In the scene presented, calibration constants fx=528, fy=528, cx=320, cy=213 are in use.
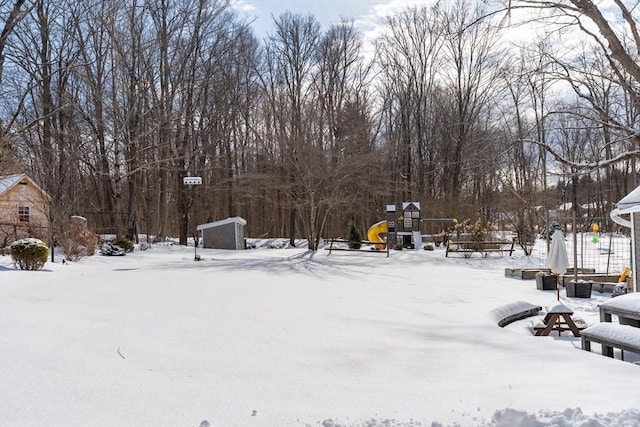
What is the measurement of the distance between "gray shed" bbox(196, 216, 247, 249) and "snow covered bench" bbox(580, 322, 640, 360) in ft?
66.4

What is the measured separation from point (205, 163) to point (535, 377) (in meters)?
31.9

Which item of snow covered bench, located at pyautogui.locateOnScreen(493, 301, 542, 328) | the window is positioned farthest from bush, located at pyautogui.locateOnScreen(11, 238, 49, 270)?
the window

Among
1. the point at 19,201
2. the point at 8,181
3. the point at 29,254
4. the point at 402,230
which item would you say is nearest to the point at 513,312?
the point at 29,254

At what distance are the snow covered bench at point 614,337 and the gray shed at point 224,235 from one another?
20.2m

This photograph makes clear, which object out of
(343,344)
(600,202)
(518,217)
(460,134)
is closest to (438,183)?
(460,134)

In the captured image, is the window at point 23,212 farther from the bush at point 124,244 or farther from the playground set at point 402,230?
the playground set at point 402,230

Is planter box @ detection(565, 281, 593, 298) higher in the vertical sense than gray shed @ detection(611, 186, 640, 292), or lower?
lower

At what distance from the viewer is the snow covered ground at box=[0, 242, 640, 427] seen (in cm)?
360

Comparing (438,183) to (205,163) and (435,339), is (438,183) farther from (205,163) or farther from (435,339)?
(435,339)

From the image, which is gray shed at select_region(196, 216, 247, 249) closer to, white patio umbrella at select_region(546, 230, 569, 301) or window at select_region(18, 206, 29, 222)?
window at select_region(18, 206, 29, 222)

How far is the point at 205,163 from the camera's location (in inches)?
1364

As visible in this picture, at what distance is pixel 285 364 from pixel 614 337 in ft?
11.3

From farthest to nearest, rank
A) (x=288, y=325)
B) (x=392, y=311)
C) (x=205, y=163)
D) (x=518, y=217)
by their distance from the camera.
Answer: (x=205, y=163), (x=518, y=217), (x=392, y=311), (x=288, y=325)

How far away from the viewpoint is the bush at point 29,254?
39.6ft
